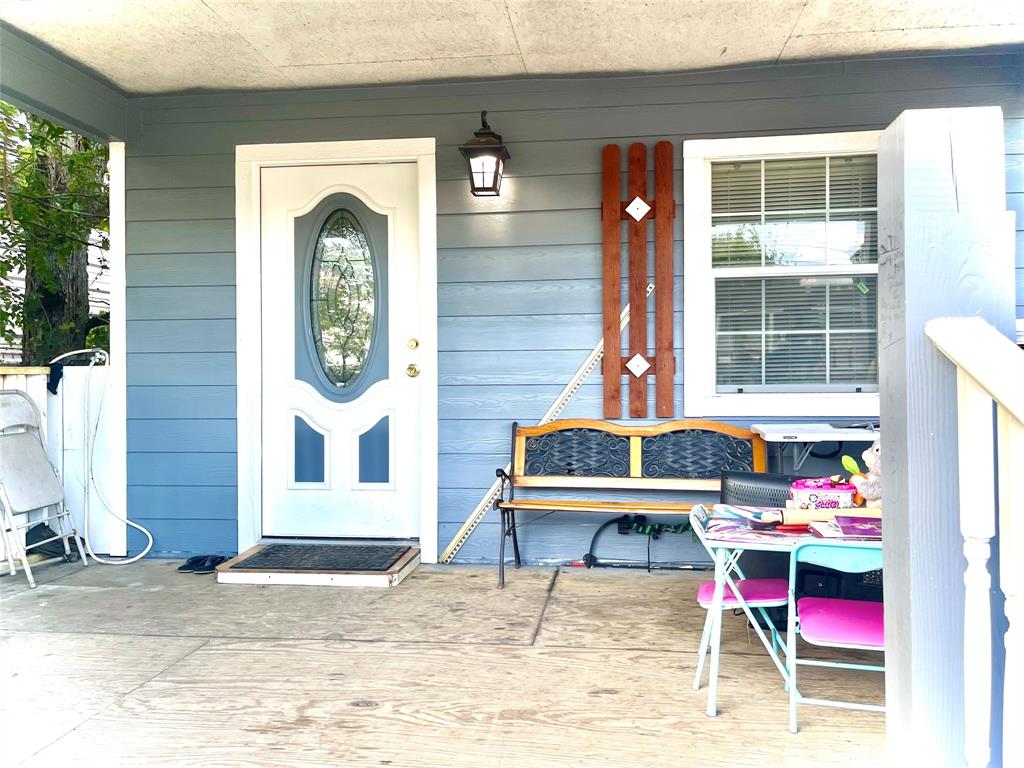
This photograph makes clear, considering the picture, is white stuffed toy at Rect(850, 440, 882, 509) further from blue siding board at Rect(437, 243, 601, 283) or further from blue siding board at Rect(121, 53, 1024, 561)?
blue siding board at Rect(437, 243, 601, 283)

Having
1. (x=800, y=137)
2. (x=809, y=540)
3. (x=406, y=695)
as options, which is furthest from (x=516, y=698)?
(x=800, y=137)

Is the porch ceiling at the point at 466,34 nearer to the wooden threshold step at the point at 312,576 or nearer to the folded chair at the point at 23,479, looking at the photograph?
the folded chair at the point at 23,479

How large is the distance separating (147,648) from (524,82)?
3206 mm

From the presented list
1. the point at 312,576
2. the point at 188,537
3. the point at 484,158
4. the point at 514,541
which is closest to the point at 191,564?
the point at 188,537

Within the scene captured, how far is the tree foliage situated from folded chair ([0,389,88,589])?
164 centimetres

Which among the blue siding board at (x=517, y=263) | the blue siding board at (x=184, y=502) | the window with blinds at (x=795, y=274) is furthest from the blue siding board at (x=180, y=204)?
the window with blinds at (x=795, y=274)

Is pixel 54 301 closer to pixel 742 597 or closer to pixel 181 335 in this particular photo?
pixel 181 335

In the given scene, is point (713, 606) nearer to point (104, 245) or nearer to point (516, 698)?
point (516, 698)

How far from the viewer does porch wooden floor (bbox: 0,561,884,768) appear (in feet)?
7.17

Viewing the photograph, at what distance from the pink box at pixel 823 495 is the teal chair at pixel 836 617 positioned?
295 mm

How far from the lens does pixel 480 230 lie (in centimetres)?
426

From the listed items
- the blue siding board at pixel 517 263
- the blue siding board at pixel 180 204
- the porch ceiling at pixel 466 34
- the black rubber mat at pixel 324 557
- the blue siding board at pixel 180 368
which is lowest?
the black rubber mat at pixel 324 557

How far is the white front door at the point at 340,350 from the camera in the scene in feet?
14.4

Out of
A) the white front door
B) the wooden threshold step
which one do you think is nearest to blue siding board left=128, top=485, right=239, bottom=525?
the white front door
